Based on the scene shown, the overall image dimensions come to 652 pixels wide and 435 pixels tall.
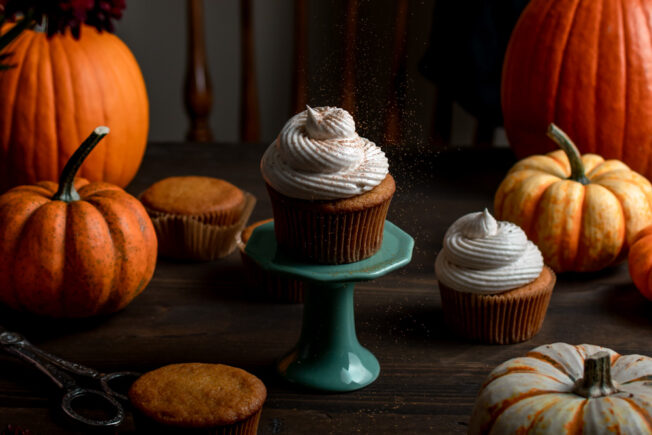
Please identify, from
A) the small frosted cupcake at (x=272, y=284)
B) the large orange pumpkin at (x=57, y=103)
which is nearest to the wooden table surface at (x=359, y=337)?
the small frosted cupcake at (x=272, y=284)

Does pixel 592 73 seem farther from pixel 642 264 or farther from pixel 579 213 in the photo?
pixel 642 264

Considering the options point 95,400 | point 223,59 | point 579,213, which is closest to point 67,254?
point 95,400

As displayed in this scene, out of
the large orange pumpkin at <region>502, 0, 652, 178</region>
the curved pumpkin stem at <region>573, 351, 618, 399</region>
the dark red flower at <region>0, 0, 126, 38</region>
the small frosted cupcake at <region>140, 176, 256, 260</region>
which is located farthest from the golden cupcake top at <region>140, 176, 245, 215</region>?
the curved pumpkin stem at <region>573, 351, 618, 399</region>

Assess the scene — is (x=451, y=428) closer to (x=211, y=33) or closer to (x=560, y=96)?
(x=560, y=96)

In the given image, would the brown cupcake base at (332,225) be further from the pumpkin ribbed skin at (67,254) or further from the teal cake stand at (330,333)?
the pumpkin ribbed skin at (67,254)

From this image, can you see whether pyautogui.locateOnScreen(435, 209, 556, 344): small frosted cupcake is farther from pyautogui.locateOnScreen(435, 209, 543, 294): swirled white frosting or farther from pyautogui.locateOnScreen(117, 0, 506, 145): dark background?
pyautogui.locateOnScreen(117, 0, 506, 145): dark background

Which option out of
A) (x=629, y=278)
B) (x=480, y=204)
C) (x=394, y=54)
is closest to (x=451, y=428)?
(x=394, y=54)
